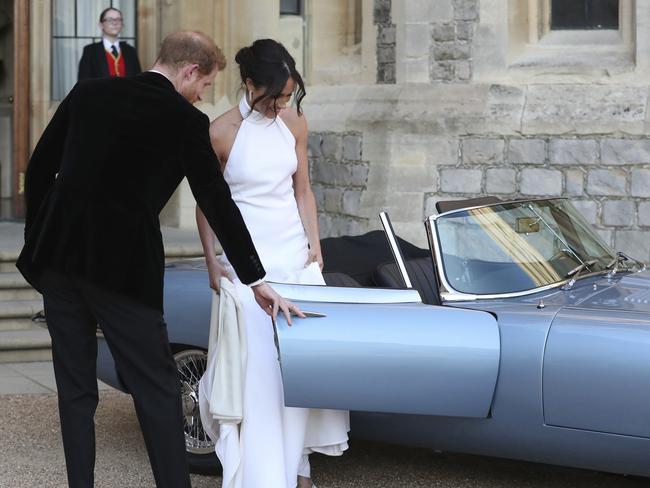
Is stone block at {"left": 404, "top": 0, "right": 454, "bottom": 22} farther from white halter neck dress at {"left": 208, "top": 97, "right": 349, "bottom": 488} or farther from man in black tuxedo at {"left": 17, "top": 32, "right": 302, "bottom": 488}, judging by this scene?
man in black tuxedo at {"left": 17, "top": 32, "right": 302, "bottom": 488}

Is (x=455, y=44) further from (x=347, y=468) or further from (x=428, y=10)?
(x=347, y=468)

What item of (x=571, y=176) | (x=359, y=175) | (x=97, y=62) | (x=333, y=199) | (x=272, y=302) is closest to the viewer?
(x=272, y=302)

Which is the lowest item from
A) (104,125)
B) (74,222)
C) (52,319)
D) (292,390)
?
(292,390)

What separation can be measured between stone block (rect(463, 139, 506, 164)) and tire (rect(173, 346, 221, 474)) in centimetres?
453

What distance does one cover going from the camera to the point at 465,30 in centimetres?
974

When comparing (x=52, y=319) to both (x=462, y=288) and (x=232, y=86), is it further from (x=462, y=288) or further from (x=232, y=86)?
(x=232, y=86)

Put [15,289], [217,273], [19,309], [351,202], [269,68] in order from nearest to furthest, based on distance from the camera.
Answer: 1. [269,68]
2. [217,273]
3. [19,309]
4. [15,289]
5. [351,202]

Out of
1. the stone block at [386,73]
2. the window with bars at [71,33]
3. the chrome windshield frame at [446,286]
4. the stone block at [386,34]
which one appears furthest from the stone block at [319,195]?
the chrome windshield frame at [446,286]

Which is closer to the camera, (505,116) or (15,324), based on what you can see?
(15,324)

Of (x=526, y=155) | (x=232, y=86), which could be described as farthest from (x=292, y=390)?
(x=232, y=86)

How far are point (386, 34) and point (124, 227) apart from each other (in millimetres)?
6293

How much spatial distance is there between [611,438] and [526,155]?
5252mm

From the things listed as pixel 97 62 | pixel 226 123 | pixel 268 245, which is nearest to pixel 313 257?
pixel 268 245

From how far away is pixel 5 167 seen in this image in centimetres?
1248
